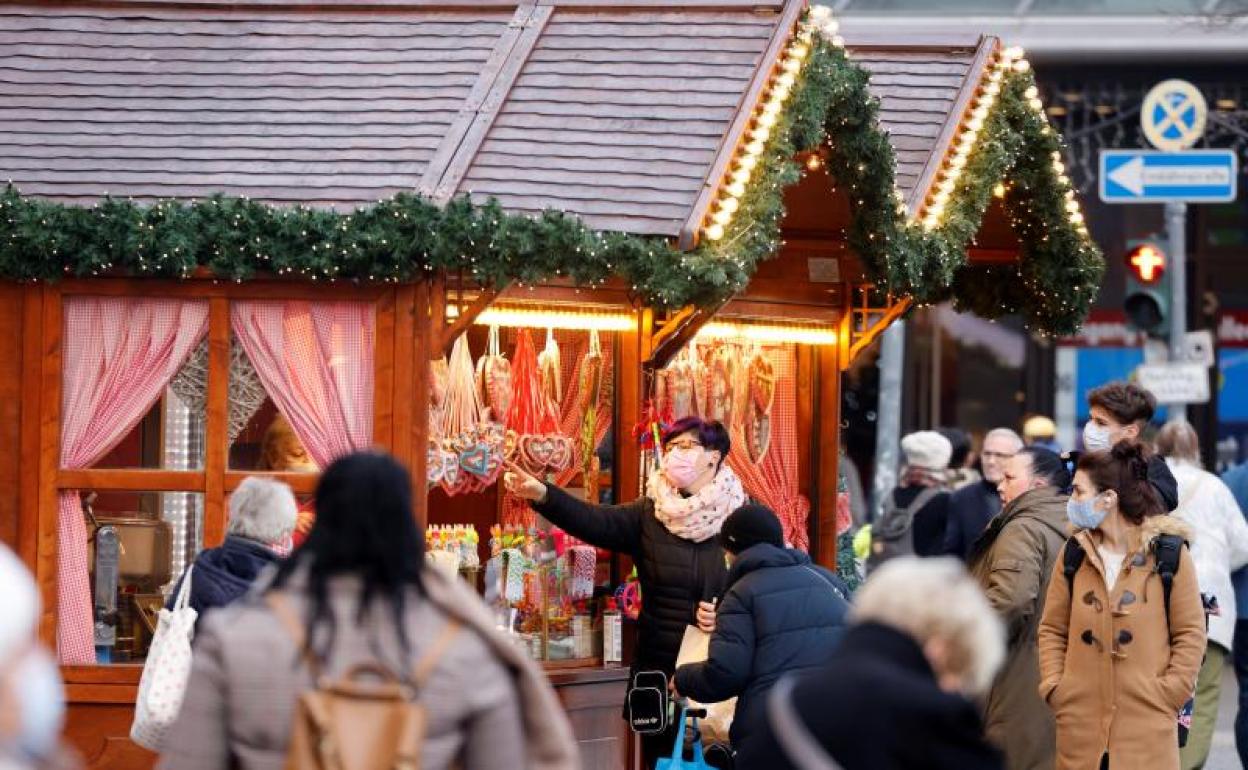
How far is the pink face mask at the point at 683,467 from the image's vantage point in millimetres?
10227

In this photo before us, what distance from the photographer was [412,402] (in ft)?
32.0

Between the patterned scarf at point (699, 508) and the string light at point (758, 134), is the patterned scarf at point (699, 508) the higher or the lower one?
the lower one

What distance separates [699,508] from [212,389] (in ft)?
6.77

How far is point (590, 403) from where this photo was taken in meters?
11.7

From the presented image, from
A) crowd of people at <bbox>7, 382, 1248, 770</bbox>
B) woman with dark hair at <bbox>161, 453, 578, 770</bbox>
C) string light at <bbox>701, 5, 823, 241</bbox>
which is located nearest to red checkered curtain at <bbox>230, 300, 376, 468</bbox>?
crowd of people at <bbox>7, 382, 1248, 770</bbox>

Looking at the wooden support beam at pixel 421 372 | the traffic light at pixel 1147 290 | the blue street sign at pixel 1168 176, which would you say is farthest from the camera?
the traffic light at pixel 1147 290

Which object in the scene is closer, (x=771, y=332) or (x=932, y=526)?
(x=771, y=332)

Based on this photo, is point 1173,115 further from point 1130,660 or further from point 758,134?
point 1130,660

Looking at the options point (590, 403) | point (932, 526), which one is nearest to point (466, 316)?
point (590, 403)

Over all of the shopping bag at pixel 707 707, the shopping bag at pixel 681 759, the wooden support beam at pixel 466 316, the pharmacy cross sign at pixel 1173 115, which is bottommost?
the shopping bag at pixel 681 759

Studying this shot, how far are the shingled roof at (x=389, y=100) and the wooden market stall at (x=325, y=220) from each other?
0.05 feet

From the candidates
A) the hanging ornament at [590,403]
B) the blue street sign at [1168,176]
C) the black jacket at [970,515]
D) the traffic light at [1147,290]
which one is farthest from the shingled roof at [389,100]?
the traffic light at [1147,290]

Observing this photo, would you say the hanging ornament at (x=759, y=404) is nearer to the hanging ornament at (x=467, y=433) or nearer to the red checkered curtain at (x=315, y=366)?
the hanging ornament at (x=467, y=433)

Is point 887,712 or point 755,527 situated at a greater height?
point 755,527
